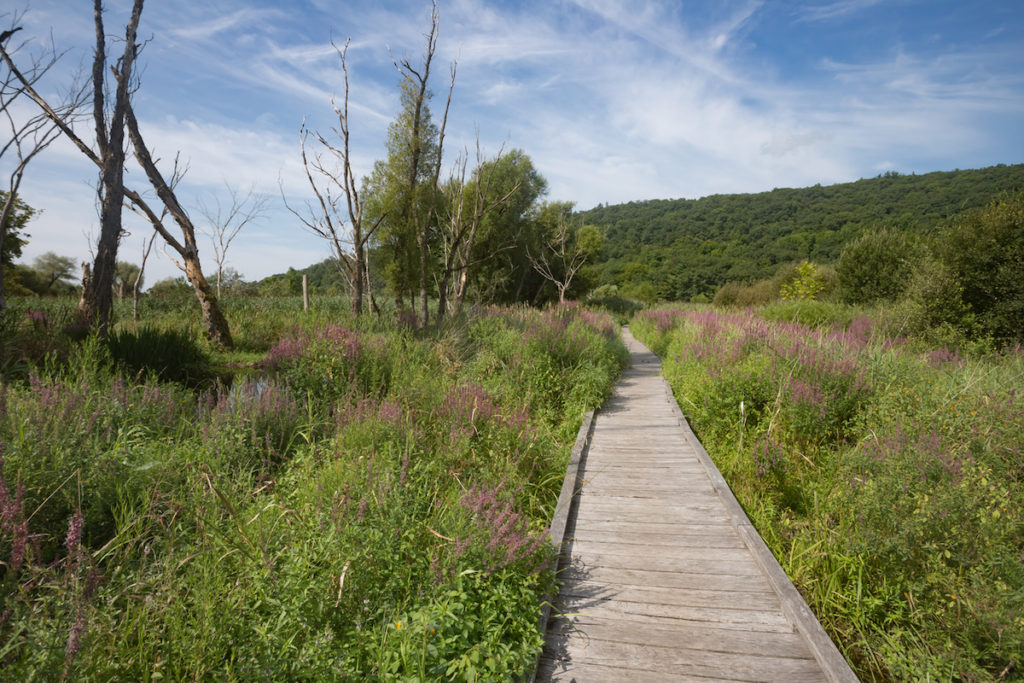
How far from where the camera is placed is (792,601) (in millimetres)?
2666

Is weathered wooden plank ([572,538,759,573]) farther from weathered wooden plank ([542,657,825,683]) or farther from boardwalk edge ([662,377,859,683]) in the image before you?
weathered wooden plank ([542,657,825,683])

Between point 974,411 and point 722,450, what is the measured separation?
228 cm

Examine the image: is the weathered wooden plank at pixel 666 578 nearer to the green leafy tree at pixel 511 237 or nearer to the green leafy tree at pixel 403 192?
the green leafy tree at pixel 403 192

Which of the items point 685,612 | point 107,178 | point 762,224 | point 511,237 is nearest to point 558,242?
point 511,237

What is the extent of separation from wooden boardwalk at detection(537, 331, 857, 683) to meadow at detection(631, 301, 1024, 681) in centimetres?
40

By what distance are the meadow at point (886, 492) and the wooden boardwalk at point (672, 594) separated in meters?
0.40

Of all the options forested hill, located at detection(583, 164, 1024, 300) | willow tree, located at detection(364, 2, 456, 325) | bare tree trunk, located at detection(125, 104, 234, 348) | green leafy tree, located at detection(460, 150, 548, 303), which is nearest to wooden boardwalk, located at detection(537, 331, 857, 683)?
willow tree, located at detection(364, 2, 456, 325)

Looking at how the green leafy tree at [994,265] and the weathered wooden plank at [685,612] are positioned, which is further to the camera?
the green leafy tree at [994,265]

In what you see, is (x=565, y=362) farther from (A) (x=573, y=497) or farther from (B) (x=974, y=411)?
(B) (x=974, y=411)

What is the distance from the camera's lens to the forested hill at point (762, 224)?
1759 inches

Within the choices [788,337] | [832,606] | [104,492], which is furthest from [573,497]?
[788,337]

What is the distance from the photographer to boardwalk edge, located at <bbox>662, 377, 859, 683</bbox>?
224 centimetres

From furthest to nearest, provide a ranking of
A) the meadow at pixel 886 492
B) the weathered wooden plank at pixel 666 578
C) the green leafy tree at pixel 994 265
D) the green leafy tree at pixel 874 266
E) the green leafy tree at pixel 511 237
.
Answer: the green leafy tree at pixel 511 237, the green leafy tree at pixel 874 266, the green leafy tree at pixel 994 265, the weathered wooden plank at pixel 666 578, the meadow at pixel 886 492

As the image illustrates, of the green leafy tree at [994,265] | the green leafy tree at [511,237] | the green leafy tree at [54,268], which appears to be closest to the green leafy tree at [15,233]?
the green leafy tree at [54,268]
